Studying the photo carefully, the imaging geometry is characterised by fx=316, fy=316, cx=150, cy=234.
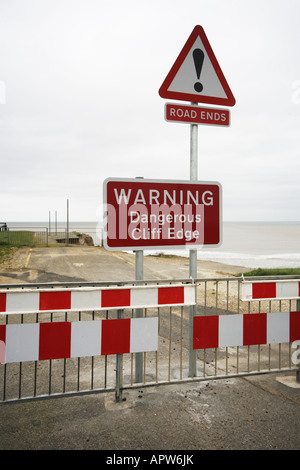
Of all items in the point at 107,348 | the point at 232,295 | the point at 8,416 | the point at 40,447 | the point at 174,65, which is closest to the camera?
the point at 40,447

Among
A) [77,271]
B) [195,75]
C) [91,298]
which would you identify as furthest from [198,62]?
[77,271]

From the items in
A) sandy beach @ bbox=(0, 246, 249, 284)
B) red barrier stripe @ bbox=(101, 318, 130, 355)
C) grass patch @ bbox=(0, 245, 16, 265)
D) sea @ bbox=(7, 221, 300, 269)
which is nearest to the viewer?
red barrier stripe @ bbox=(101, 318, 130, 355)

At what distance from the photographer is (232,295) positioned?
8.59 m

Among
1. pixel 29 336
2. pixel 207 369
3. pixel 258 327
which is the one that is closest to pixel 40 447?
pixel 29 336

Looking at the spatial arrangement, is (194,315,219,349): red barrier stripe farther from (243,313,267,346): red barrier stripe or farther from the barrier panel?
(243,313,267,346): red barrier stripe

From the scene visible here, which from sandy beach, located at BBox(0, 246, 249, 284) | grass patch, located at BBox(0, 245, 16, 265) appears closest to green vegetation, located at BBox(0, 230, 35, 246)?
grass patch, located at BBox(0, 245, 16, 265)

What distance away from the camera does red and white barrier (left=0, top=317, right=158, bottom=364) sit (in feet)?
10.6

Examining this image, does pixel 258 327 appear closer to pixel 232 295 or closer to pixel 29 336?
pixel 29 336

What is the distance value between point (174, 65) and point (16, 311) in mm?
3286

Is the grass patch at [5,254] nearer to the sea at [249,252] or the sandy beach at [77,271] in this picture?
the sandy beach at [77,271]

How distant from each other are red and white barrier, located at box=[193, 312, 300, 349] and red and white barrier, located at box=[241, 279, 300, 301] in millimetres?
228

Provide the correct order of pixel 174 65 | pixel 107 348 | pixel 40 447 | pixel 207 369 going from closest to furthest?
1. pixel 40 447
2. pixel 107 348
3. pixel 174 65
4. pixel 207 369

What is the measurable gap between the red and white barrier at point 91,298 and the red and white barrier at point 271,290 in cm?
72

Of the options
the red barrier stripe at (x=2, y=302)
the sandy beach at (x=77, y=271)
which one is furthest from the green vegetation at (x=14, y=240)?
the red barrier stripe at (x=2, y=302)
